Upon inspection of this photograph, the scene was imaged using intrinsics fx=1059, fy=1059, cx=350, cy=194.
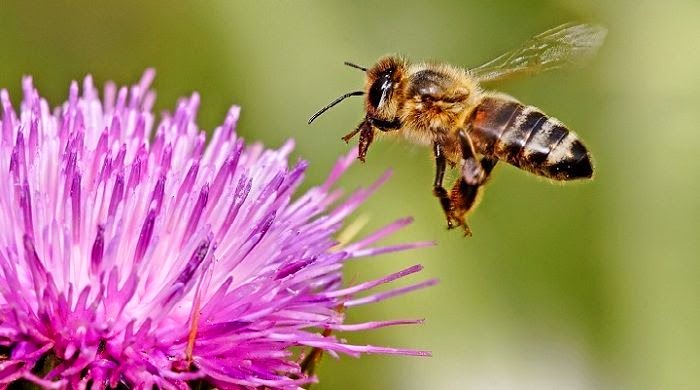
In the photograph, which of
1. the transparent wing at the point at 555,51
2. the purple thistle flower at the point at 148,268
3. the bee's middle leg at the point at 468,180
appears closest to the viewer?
the purple thistle flower at the point at 148,268

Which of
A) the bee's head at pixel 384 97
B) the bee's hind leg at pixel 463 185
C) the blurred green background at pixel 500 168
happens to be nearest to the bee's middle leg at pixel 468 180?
the bee's hind leg at pixel 463 185

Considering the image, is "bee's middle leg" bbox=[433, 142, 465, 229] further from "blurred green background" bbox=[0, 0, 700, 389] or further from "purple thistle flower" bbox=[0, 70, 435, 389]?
"blurred green background" bbox=[0, 0, 700, 389]

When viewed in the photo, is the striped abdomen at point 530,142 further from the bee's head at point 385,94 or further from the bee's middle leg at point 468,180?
the bee's head at point 385,94

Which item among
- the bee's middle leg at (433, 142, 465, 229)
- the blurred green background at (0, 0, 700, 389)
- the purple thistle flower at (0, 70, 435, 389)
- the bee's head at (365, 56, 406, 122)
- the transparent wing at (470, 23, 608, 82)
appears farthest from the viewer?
the blurred green background at (0, 0, 700, 389)

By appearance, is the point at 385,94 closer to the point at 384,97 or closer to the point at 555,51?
the point at 384,97

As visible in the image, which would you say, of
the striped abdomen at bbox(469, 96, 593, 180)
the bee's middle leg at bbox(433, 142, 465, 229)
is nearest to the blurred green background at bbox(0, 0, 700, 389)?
the bee's middle leg at bbox(433, 142, 465, 229)

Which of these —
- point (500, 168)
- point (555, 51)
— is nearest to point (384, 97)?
point (555, 51)
